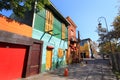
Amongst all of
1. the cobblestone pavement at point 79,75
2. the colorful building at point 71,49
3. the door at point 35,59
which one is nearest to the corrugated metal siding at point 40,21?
the door at point 35,59

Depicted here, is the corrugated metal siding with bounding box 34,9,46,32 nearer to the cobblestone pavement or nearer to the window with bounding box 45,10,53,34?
the window with bounding box 45,10,53,34

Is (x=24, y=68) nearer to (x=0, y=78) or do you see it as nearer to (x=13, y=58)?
(x=13, y=58)

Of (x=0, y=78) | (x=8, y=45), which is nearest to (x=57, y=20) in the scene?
(x=8, y=45)

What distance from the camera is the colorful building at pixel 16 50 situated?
7996 millimetres

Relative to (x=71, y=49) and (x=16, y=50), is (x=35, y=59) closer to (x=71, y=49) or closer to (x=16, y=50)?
(x=16, y=50)

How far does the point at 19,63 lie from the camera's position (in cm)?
959

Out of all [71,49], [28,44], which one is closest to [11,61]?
[28,44]

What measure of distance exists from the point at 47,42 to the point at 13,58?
5.44 meters

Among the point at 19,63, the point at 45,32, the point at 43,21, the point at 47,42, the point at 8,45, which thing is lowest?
the point at 19,63

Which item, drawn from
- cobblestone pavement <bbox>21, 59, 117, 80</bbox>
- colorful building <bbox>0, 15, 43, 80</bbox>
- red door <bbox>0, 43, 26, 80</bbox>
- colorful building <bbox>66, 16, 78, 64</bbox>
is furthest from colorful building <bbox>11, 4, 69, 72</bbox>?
colorful building <bbox>66, 16, 78, 64</bbox>

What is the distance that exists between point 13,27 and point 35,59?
13.0 feet

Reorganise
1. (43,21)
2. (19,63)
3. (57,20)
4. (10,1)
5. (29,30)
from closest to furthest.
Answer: (10,1) → (19,63) → (29,30) → (43,21) → (57,20)

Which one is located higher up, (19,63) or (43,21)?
(43,21)

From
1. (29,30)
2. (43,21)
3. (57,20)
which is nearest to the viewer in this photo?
(29,30)
